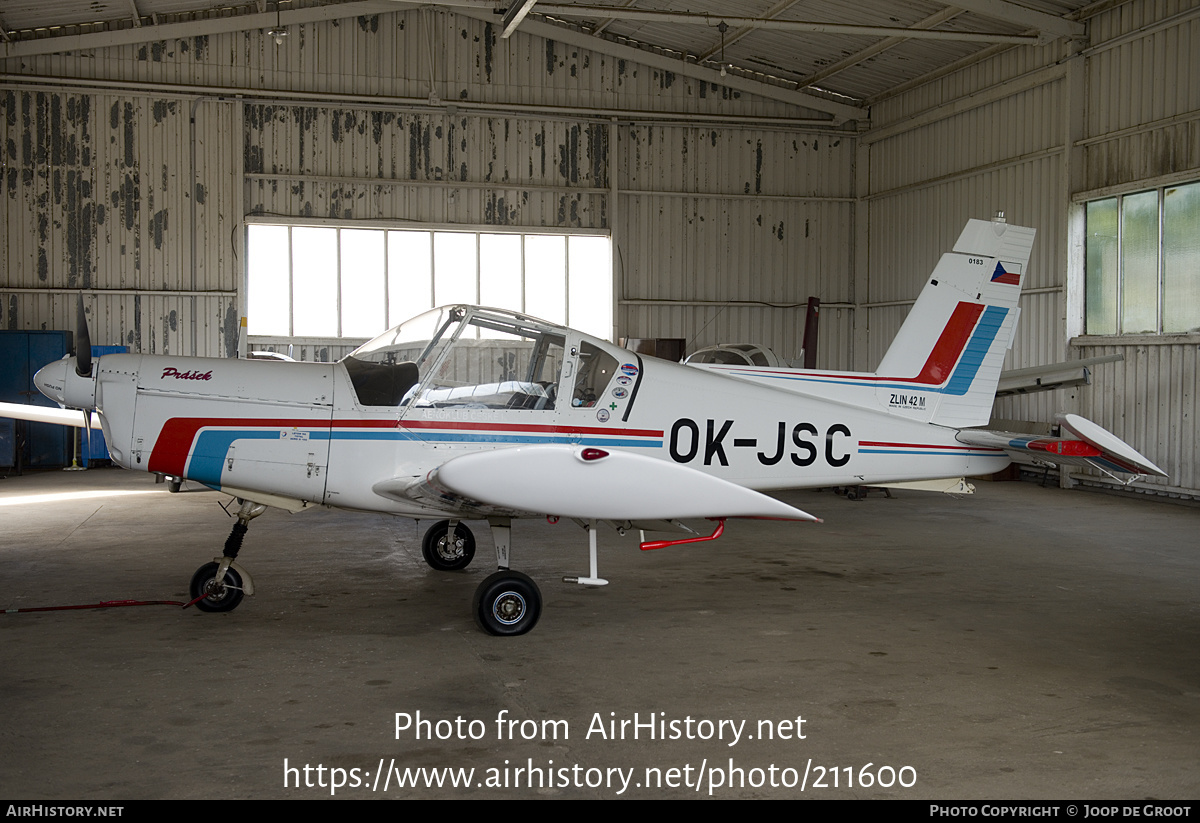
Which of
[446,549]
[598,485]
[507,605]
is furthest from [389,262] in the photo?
[598,485]

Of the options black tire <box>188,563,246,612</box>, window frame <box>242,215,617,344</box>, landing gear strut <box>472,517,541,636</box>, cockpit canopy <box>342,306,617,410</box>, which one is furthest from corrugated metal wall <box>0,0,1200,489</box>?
black tire <box>188,563,246,612</box>

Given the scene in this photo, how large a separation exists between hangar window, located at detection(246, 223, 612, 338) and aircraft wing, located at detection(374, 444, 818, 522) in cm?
1415

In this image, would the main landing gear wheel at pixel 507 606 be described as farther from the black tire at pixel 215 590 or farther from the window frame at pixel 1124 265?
the window frame at pixel 1124 265

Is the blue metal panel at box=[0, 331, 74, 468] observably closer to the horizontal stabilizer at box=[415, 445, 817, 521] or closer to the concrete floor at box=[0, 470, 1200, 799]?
the concrete floor at box=[0, 470, 1200, 799]

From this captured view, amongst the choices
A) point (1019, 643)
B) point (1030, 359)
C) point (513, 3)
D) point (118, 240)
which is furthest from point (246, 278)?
point (1019, 643)

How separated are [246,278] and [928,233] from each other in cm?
1330

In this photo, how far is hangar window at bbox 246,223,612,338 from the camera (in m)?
19.9

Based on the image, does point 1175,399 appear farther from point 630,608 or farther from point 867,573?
point 630,608

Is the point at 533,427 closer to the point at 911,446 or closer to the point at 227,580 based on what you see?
the point at 227,580

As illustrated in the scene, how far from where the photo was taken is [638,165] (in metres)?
21.1

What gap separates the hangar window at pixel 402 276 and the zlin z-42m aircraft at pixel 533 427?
12766 millimetres

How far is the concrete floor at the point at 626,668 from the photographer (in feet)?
13.2

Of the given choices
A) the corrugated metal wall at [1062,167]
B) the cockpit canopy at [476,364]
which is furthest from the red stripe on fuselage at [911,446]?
the corrugated metal wall at [1062,167]

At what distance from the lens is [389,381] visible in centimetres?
645
